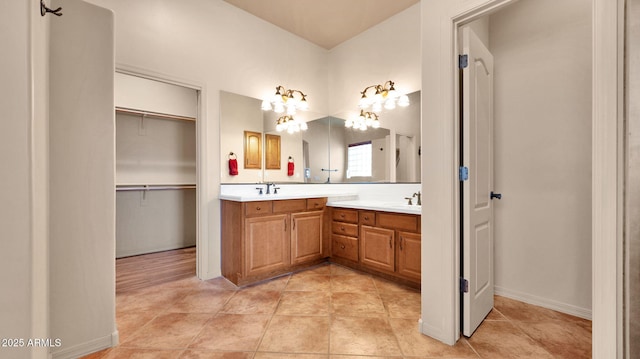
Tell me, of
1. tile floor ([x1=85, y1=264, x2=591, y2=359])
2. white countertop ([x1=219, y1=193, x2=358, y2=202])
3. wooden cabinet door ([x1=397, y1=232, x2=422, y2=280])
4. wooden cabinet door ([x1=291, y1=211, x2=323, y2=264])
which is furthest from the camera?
wooden cabinet door ([x1=291, y1=211, x2=323, y2=264])

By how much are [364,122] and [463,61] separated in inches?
75.2

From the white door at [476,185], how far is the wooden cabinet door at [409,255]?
1.90 feet

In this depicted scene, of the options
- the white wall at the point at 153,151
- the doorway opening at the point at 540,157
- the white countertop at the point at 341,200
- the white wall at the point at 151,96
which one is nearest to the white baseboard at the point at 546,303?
the doorway opening at the point at 540,157

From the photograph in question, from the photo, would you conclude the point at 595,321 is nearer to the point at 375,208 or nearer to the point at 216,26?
the point at 375,208

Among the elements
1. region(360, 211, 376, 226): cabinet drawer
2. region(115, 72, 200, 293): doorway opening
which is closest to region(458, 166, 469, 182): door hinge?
region(360, 211, 376, 226): cabinet drawer

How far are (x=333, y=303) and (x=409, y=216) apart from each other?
107 centimetres

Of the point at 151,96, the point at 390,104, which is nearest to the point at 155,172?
the point at 151,96

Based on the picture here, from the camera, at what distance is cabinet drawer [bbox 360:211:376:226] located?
2.79m

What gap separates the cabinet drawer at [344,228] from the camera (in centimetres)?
300

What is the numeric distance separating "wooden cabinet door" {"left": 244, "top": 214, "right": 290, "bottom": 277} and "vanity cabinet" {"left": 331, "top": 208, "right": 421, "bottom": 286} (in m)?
0.69

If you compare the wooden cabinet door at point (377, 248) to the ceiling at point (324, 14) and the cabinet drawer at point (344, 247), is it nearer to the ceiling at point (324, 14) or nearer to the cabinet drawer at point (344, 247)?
the cabinet drawer at point (344, 247)

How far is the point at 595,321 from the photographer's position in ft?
3.58

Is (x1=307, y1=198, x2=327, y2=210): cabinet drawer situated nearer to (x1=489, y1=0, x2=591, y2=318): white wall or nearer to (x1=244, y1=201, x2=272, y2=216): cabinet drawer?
(x1=244, y1=201, x2=272, y2=216): cabinet drawer

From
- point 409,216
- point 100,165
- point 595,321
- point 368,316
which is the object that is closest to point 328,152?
point 409,216
